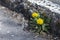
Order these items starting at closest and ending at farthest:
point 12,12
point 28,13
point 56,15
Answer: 1. point 56,15
2. point 28,13
3. point 12,12

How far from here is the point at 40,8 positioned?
4922 millimetres

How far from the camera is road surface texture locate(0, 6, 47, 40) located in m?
4.55

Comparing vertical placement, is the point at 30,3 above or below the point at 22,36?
above

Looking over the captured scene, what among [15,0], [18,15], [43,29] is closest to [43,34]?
[43,29]

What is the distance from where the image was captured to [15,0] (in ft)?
19.1

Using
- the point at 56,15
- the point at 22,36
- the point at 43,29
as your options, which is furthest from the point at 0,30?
the point at 56,15

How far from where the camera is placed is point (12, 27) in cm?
500

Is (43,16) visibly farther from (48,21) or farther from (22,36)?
(22,36)

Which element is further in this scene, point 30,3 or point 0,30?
point 30,3

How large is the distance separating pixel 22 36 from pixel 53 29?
62 cm

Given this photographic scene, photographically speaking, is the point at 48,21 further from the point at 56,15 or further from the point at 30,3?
the point at 30,3

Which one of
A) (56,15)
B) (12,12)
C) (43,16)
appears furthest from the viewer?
(12,12)

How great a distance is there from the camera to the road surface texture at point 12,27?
14.9 ft

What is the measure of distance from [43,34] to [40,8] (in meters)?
0.63
